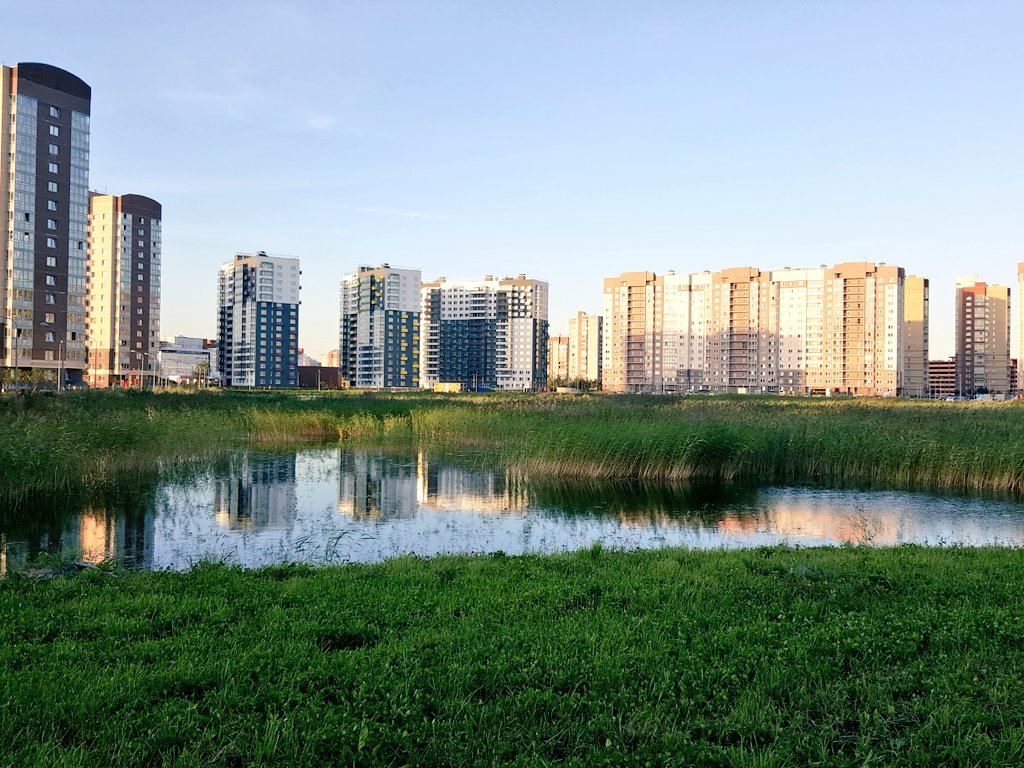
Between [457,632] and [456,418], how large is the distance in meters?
23.9

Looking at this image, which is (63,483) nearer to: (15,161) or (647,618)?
(647,618)

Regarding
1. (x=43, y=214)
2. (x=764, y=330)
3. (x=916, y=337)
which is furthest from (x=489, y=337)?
(x=43, y=214)

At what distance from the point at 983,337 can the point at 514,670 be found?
208m

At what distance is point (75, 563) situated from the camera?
8.41 meters

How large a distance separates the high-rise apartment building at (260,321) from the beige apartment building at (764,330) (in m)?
65.0

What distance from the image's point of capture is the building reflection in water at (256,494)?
14.1 m

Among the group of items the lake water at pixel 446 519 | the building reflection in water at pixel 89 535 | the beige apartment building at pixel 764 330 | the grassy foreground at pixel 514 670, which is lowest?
the lake water at pixel 446 519

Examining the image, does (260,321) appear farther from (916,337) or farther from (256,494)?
(256,494)

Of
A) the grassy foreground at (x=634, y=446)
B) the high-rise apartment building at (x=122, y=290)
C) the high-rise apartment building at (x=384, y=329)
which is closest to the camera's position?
the grassy foreground at (x=634, y=446)

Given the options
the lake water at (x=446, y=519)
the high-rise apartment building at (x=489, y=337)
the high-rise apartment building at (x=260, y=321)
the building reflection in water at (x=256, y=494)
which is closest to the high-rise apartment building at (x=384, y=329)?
the high-rise apartment building at (x=489, y=337)

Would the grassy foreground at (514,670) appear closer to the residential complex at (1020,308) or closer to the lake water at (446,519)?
the lake water at (446,519)

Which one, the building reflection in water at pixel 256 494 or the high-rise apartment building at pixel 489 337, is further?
the high-rise apartment building at pixel 489 337

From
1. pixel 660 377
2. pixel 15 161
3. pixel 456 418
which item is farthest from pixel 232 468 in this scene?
pixel 660 377

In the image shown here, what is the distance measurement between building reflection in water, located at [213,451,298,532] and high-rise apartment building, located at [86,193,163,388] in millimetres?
97888
